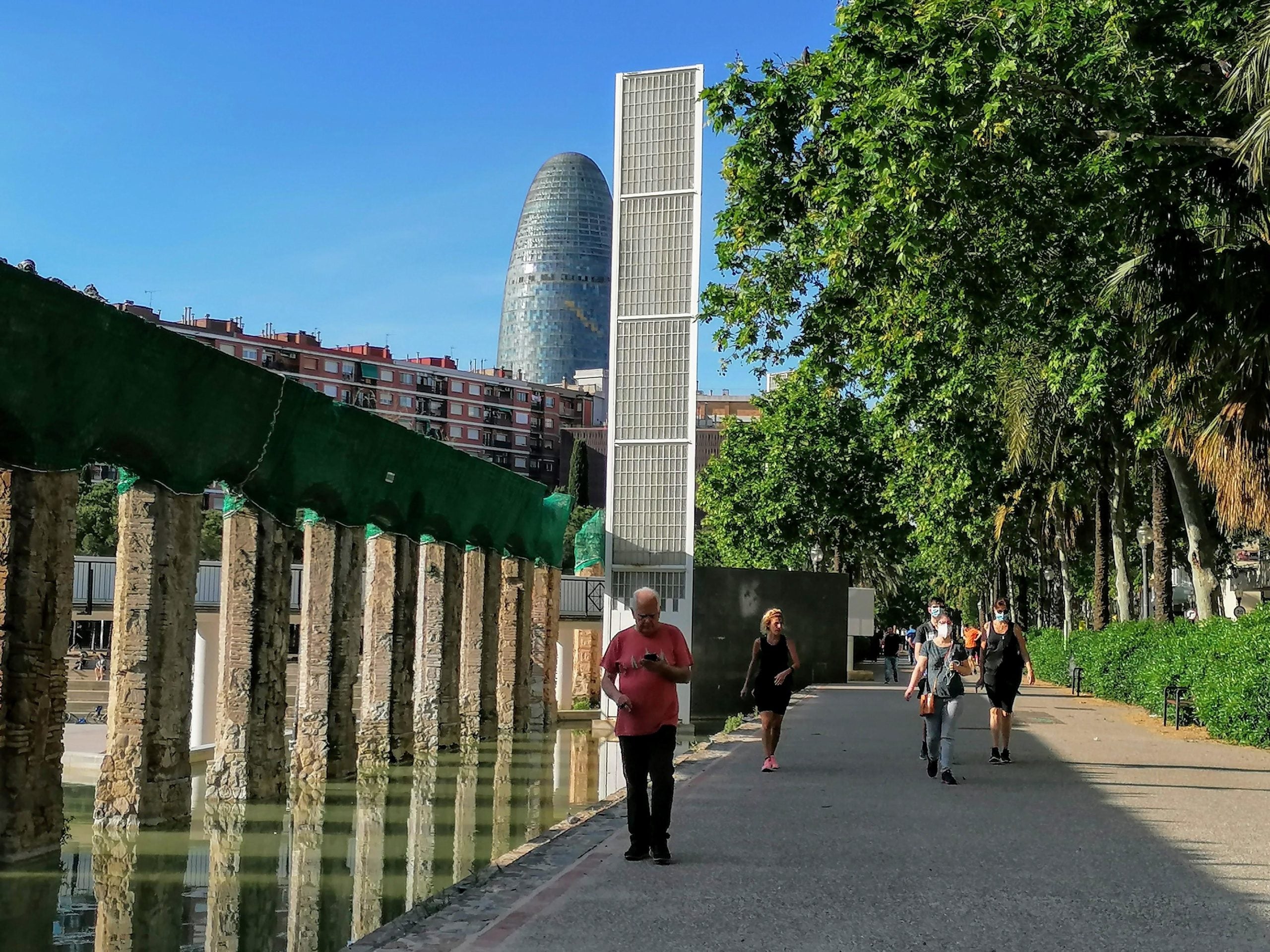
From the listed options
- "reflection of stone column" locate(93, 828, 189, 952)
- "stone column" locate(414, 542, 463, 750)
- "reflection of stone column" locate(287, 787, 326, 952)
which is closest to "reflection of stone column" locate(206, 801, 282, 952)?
"reflection of stone column" locate(287, 787, 326, 952)

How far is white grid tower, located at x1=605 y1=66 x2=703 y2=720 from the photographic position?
87.1ft

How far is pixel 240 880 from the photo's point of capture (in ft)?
34.0

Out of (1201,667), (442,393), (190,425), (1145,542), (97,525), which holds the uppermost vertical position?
(442,393)

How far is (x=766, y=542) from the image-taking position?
159 ft

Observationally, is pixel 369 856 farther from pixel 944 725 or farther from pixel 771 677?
pixel 944 725

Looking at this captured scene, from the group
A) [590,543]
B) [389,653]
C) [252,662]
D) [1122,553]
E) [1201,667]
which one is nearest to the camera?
[252,662]

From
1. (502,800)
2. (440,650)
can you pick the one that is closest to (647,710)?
(502,800)

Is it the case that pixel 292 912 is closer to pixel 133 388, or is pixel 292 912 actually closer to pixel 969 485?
pixel 133 388

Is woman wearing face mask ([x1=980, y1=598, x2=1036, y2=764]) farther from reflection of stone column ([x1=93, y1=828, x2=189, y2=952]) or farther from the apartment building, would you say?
the apartment building

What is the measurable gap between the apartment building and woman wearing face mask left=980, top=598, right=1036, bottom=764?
99.0 m

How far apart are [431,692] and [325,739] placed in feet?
15.5

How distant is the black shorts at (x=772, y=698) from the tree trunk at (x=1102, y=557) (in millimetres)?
18124

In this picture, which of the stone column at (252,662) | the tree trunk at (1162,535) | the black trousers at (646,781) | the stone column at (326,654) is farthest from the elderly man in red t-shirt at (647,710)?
the tree trunk at (1162,535)

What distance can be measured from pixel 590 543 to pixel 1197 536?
1448 cm
